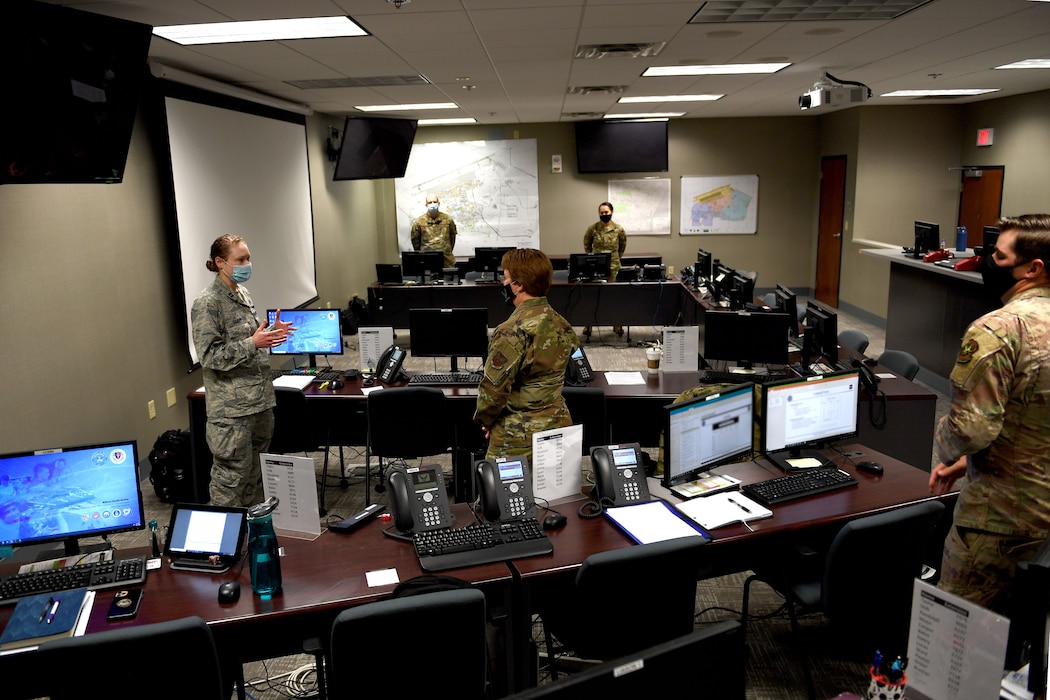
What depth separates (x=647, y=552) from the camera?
91.8 inches

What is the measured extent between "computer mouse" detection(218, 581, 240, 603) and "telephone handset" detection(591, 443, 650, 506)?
1320 mm

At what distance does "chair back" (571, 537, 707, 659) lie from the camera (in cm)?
232

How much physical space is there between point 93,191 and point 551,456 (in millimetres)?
3507

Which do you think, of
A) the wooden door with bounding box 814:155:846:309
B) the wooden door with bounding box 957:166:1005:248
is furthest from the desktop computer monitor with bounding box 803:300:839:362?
the wooden door with bounding box 814:155:846:309

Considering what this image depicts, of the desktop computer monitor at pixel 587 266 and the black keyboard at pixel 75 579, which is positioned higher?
the desktop computer monitor at pixel 587 266

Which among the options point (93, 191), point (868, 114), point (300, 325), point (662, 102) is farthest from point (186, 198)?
point (868, 114)

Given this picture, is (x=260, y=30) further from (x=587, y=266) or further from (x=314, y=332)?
(x=587, y=266)

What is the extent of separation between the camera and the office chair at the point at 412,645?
198 centimetres

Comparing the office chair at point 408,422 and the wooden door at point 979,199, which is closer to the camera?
the office chair at point 408,422

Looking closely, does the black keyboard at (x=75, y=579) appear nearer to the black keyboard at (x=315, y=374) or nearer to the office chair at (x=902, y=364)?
the black keyboard at (x=315, y=374)

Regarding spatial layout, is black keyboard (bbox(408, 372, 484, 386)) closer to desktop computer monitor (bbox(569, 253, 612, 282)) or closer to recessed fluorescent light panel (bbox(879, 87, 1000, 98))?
desktop computer monitor (bbox(569, 253, 612, 282))

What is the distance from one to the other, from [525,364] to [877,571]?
1528 mm

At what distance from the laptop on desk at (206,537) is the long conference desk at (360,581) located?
0.05 meters

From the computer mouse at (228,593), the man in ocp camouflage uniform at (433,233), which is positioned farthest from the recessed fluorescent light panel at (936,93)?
the computer mouse at (228,593)
